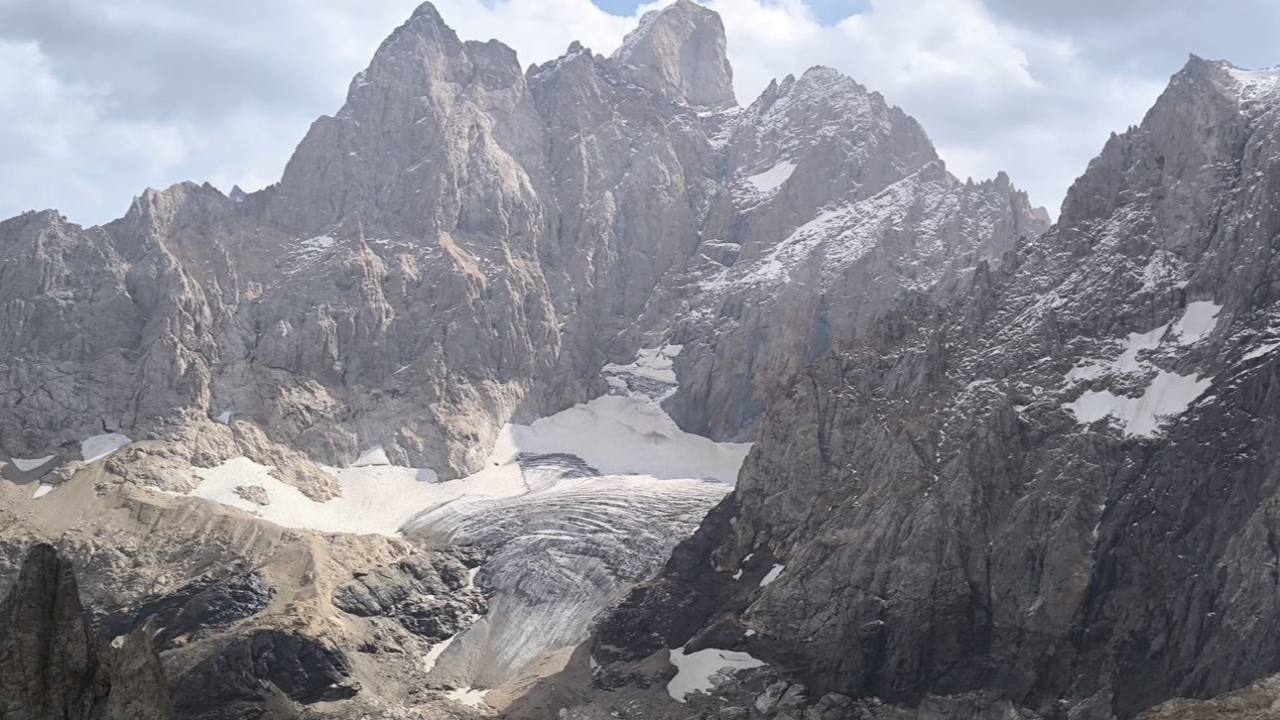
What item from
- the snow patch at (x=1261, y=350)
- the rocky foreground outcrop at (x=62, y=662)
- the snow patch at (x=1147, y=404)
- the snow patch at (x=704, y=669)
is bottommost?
the snow patch at (x=704, y=669)

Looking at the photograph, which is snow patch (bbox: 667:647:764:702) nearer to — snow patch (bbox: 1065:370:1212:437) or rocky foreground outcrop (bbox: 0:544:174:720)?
snow patch (bbox: 1065:370:1212:437)

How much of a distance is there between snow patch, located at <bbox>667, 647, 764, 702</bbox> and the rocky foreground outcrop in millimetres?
105267

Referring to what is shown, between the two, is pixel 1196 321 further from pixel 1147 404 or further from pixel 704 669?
pixel 704 669

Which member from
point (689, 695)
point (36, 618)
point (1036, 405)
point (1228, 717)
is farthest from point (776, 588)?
point (36, 618)

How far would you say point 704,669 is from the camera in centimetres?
19300

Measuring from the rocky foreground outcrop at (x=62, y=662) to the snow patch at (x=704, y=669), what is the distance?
105m

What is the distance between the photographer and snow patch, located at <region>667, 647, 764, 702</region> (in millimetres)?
190125

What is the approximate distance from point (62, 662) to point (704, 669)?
11147cm

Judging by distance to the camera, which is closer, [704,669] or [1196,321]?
[1196,321]

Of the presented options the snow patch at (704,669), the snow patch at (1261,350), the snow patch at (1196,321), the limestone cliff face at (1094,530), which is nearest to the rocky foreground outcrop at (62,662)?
the limestone cliff face at (1094,530)

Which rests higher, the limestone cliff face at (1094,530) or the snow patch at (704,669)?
the limestone cliff face at (1094,530)

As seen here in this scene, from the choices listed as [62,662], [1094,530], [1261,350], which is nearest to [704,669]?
[1094,530]

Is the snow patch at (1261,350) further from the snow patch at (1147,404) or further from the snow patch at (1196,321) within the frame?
the snow patch at (1196,321)

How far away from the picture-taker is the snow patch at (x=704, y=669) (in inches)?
7485
